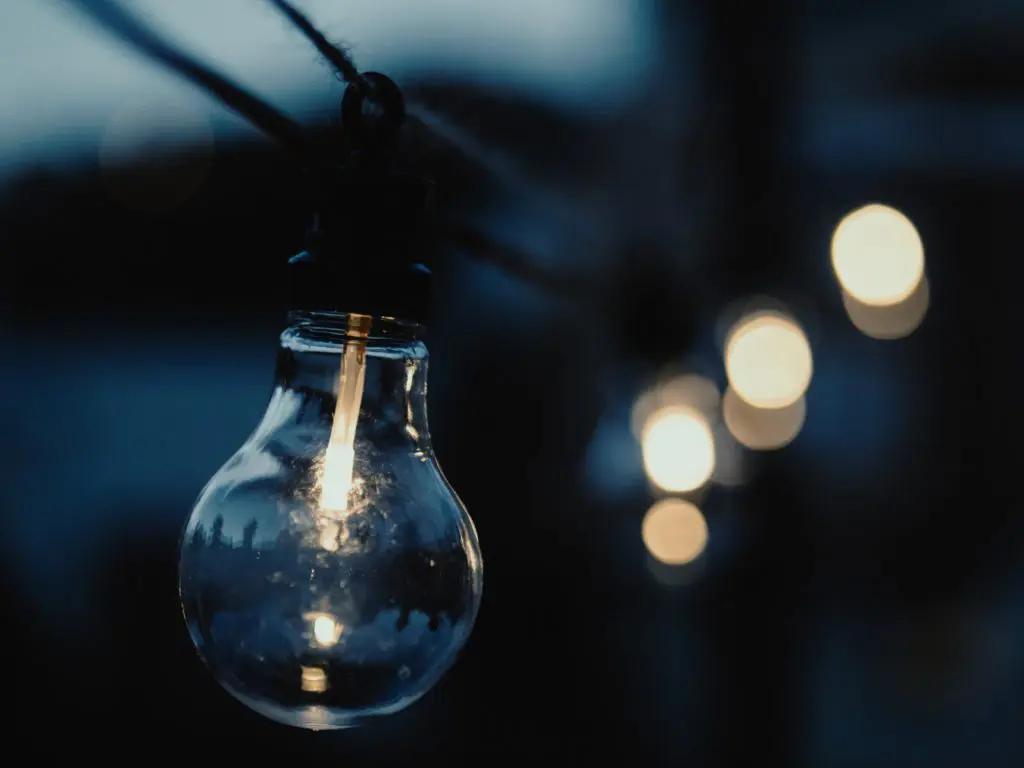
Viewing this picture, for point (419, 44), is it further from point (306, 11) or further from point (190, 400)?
point (190, 400)

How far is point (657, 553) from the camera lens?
118cm

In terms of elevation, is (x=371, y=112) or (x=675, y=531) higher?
(x=371, y=112)

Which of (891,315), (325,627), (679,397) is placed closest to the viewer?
(325,627)

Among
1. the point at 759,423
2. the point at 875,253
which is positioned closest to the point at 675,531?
the point at 759,423

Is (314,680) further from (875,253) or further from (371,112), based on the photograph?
(875,253)

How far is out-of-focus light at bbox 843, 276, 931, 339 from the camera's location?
1.16 metres

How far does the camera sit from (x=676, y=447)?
98 cm

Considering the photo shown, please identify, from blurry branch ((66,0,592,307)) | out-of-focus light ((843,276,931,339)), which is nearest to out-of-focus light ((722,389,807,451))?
out-of-focus light ((843,276,931,339))

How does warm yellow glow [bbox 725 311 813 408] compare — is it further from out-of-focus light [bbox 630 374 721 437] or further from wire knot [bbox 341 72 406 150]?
wire knot [bbox 341 72 406 150]

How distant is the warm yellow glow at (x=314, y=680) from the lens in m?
0.28

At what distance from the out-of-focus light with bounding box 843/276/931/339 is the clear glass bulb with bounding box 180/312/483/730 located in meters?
0.92

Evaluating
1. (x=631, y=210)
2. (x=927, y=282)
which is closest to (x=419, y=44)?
(x=631, y=210)

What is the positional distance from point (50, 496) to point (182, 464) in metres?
0.21

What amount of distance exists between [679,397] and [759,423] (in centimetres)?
13
